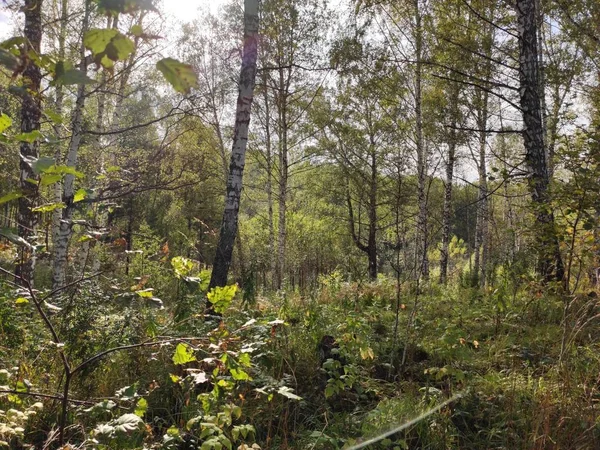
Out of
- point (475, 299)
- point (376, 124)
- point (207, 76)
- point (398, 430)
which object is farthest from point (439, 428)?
point (207, 76)

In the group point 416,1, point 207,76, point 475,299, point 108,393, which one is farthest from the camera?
point 207,76

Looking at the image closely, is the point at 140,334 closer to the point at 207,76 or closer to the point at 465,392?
the point at 465,392

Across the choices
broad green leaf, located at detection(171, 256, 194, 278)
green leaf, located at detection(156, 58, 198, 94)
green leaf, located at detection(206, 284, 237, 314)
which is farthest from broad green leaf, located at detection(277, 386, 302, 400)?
green leaf, located at detection(156, 58, 198, 94)

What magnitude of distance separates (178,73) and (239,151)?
4285mm

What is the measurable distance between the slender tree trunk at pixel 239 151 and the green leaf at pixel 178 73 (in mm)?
4185

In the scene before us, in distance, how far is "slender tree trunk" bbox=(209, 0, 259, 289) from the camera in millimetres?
5035

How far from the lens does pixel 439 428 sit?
266 centimetres

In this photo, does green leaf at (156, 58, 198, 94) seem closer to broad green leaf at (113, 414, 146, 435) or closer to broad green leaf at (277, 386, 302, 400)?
broad green leaf at (113, 414, 146, 435)

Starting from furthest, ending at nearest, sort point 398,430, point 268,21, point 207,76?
point 207,76 → point 268,21 → point 398,430

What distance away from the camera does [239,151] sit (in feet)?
16.7

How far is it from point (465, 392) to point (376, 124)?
12.8m

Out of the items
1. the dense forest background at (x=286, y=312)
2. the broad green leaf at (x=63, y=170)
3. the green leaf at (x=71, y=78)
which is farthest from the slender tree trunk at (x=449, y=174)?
the green leaf at (x=71, y=78)

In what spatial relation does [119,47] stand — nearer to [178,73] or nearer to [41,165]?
[178,73]

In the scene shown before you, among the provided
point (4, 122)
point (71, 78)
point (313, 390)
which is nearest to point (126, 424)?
point (4, 122)
